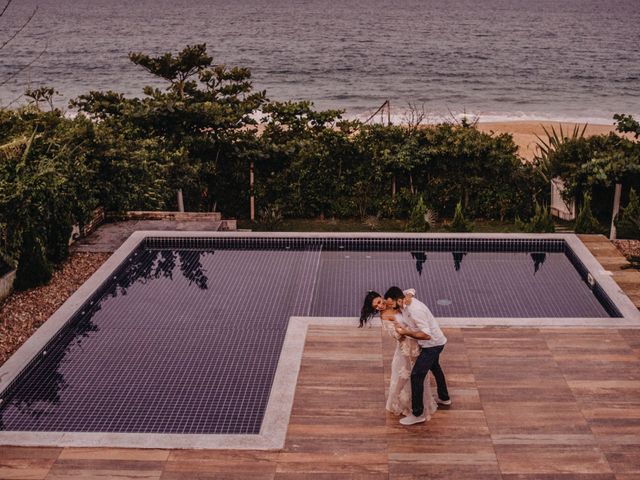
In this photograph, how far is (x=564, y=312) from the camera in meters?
10.2

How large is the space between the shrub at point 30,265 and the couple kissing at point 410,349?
6.01 meters

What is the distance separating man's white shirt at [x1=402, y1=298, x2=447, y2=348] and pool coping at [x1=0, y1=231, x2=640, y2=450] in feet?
4.82

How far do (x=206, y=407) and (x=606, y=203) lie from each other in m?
11.7

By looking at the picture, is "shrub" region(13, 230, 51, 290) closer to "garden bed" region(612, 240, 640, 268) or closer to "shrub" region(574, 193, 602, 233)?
"garden bed" region(612, 240, 640, 268)

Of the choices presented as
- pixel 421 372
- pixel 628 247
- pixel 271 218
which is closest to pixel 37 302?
pixel 421 372

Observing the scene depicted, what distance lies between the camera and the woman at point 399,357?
21.0 feet

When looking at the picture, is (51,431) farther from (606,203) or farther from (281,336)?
(606,203)

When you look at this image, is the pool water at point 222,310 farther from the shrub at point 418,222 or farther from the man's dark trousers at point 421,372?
the shrub at point 418,222

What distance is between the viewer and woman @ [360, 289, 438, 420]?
641 cm

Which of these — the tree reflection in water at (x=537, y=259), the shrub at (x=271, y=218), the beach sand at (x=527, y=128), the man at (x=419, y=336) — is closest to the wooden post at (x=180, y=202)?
the shrub at (x=271, y=218)

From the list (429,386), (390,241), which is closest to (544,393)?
(429,386)

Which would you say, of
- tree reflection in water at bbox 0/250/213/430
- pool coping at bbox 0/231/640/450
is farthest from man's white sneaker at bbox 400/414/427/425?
tree reflection in water at bbox 0/250/213/430

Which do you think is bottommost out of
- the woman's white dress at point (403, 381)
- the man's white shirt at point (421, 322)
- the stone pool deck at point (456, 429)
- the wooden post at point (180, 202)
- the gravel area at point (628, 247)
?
the wooden post at point (180, 202)

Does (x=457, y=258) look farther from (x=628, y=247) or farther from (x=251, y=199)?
(x=251, y=199)
